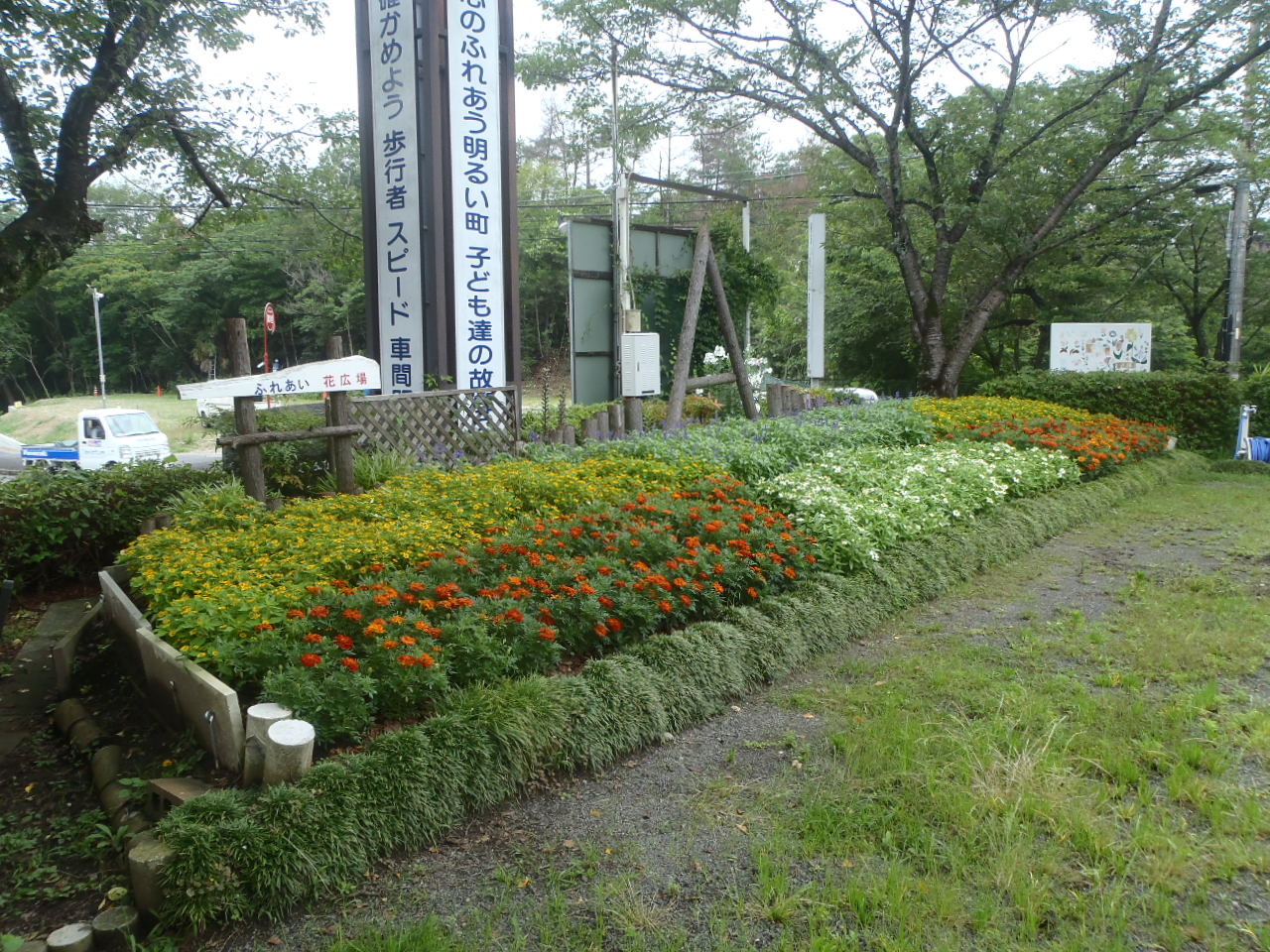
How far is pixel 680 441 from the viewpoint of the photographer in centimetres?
830

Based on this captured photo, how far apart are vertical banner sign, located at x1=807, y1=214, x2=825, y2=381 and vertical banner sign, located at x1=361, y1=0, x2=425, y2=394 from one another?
32.8ft

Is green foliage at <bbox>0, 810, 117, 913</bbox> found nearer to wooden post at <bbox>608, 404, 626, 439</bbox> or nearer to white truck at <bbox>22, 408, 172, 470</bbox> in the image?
wooden post at <bbox>608, 404, 626, 439</bbox>

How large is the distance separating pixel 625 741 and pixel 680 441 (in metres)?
4.67

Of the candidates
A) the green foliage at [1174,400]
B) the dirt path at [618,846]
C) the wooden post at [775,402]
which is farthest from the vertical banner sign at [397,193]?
the green foliage at [1174,400]

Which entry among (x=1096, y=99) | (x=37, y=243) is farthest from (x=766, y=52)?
(x=37, y=243)

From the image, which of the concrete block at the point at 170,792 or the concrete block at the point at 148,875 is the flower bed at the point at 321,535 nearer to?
the concrete block at the point at 170,792

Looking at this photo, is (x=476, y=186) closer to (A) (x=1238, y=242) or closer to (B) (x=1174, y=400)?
(B) (x=1174, y=400)

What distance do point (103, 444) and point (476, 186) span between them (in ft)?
37.2

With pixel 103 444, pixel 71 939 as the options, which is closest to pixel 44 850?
pixel 71 939

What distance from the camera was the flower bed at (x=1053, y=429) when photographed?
10.4 metres

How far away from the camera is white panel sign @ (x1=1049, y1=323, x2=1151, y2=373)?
594 inches

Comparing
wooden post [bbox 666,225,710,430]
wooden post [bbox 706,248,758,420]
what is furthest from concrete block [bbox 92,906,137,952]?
wooden post [bbox 706,248,758,420]

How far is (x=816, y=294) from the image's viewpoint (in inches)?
687

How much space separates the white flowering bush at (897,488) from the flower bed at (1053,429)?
43 centimetres
